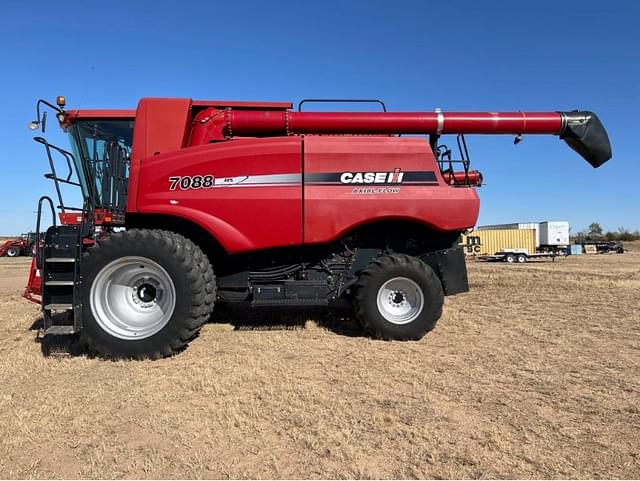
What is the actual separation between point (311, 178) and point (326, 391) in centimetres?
251

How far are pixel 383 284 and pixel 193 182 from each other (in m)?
2.49

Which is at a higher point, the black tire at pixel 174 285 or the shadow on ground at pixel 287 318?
the black tire at pixel 174 285

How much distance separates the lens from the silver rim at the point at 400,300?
5594mm

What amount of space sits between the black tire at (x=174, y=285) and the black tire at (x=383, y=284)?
72.4 inches

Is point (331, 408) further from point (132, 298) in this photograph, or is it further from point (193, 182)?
point (193, 182)

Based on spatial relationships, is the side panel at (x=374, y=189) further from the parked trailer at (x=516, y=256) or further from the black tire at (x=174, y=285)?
the parked trailer at (x=516, y=256)

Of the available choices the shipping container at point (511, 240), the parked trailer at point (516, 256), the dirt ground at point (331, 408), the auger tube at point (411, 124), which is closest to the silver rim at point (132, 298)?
the dirt ground at point (331, 408)

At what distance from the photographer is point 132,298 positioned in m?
5.22

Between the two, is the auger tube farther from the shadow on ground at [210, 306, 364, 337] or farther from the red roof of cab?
the shadow on ground at [210, 306, 364, 337]

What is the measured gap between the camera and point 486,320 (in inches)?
264

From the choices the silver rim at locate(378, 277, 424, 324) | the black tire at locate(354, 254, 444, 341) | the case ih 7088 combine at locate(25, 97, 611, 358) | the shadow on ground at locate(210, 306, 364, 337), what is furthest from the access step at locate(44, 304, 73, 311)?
the silver rim at locate(378, 277, 424, 324)

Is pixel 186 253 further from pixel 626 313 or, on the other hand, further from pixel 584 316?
pixel 626 313

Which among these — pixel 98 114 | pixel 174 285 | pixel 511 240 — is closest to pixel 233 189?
pixel 174 285

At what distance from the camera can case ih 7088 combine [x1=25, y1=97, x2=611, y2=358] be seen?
5.00 meters
